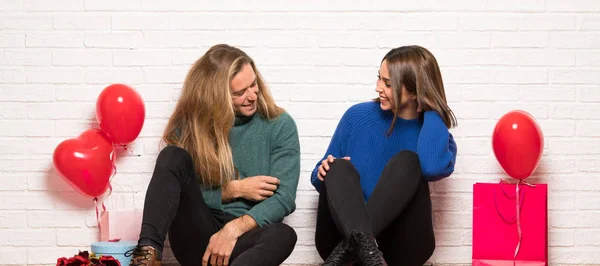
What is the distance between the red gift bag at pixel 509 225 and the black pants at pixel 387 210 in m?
0.40

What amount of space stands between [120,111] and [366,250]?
1109 mm

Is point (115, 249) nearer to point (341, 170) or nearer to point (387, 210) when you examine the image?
point (341, 170)

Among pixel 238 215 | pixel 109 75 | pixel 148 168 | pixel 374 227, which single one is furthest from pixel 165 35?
pixel 374 227

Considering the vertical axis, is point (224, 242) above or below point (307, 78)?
below

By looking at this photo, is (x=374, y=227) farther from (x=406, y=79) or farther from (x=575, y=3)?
(x=575, y=3)

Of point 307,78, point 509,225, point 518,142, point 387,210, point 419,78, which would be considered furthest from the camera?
point 307,78

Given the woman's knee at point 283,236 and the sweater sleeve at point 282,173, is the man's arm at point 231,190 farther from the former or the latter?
the woman's knee at point 283,236

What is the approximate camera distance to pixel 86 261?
8.45 feet

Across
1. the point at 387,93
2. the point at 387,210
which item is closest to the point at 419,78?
the point at 387,93

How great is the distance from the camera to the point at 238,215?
2.79m

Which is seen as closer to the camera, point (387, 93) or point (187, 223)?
point (187, 223)

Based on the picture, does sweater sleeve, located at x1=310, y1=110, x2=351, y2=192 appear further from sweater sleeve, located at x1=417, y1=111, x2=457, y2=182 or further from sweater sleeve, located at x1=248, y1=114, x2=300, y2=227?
sweater sleeve, located at x1=417, y1=111, x2=457, y2=182

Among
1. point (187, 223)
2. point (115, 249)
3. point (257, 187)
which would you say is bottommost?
point (115, 249)

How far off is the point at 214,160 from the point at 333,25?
0.81m
